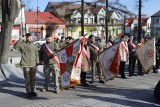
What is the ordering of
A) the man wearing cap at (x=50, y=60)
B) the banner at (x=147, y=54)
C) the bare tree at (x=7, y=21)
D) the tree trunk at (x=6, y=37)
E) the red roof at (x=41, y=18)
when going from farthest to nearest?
1. the red roof at (x=41, y=18)
2. the tree trunk at (x=6, y=37)
3. the bare tree at (x=7, y=21)
4. the banner at (x=147, y=54)
5. the man wearing cap at (x=50, y=60)

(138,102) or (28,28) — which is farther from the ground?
(28,28)

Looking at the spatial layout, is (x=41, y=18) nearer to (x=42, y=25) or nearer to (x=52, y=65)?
(x=42, y=25)

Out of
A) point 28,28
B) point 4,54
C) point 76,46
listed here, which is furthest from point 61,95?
point 28,28

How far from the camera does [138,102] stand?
844 cm

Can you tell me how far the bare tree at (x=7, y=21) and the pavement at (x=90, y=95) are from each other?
3.42 metres

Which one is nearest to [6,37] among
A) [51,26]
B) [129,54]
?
[129,54]

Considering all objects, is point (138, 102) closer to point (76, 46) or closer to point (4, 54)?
point (76, 46)

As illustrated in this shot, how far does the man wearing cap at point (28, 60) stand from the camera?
9086 mm

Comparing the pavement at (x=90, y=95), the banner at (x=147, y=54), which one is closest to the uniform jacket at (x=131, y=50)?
the banner at (x=147, y=54)

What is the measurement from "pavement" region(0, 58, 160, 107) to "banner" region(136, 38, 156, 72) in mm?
602

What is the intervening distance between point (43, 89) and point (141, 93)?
3.00 meters

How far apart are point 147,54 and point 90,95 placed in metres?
3.97

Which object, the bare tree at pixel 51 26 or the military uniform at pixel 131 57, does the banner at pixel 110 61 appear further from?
the bare tree at pixel 51 26

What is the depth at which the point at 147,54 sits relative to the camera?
12234mm
